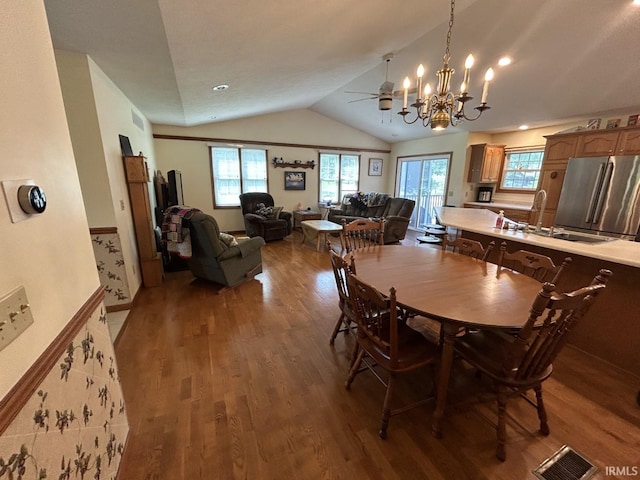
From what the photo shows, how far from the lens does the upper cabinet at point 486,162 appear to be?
18.9 feet

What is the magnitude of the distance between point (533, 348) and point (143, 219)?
387cm

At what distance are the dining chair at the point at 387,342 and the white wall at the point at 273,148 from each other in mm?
5830

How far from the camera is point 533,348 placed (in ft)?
4.29

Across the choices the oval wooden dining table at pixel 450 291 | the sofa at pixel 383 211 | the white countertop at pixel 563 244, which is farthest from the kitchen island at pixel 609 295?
the sofa at pixel 383 211

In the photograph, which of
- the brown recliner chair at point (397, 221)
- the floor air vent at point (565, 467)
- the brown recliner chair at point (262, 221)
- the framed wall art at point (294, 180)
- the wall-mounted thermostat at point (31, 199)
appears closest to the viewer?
the wall-mounted thermostat at point (31, 199)

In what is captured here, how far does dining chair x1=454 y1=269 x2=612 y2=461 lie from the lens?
1.15 meters

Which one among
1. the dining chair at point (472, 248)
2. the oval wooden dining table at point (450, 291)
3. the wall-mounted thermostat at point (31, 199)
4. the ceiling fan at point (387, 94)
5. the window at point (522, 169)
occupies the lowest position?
the oval wooden dining table at point (450, 291)

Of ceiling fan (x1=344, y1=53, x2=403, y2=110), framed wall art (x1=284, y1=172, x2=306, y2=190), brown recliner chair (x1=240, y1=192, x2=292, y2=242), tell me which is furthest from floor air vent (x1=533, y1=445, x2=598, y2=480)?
framed wall art (x1=284, y1=172, x2=306, y2=190)

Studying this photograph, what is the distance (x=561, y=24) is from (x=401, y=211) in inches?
145

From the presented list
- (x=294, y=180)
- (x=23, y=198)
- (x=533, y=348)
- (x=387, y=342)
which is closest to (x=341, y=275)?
(x=387, y=342)

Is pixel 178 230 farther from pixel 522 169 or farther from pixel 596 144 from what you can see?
pixel 522 169

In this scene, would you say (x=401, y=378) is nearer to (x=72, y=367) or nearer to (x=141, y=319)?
(x=72, y=367)

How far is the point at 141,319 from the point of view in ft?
8.91

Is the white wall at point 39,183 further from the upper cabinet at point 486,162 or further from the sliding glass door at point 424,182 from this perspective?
the sliding glass door at point 424,182
